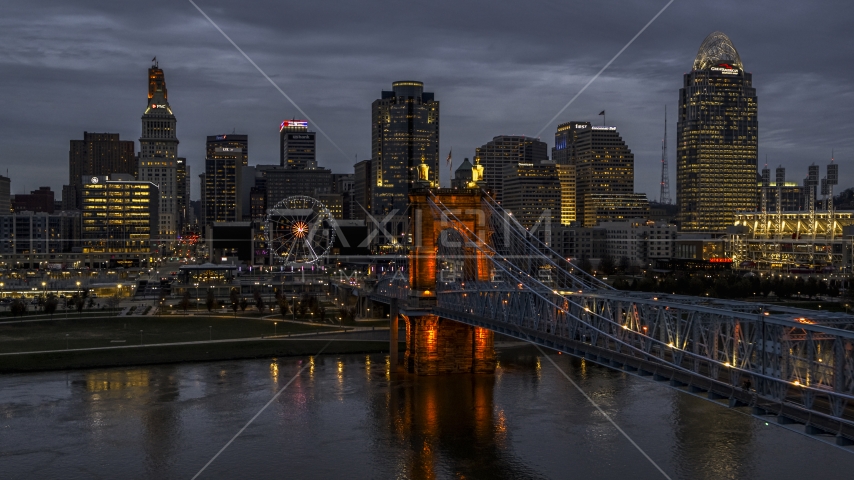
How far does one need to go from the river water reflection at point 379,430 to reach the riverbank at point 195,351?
248 cm

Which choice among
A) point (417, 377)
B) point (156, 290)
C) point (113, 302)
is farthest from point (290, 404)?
point (156, 290)

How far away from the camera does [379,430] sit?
3869 cm

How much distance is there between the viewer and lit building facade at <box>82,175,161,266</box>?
174375mm

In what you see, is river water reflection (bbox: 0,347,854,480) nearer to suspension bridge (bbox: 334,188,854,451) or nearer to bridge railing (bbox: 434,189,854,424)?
suspension bridge (bbox: 334,188,854,451)

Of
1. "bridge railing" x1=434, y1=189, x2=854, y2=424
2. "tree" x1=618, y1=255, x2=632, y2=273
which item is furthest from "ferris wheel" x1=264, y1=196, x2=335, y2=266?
"bridge railing" x1=434, y1=189, x2=854, y2=424

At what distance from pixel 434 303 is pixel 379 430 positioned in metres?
13.5

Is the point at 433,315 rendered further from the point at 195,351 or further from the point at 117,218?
the point at 117,218

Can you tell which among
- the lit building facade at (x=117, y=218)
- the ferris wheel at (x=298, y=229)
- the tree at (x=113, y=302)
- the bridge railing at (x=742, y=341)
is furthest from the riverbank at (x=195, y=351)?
the lit building facade at (x=117, y=218)

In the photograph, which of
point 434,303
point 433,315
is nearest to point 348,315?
point 434,303

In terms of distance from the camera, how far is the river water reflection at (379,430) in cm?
3291

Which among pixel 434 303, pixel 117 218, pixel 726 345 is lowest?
pixel 434 303

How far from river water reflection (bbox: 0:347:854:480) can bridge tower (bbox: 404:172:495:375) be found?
4.85 ft

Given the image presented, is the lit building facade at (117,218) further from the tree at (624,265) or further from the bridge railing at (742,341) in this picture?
the bridge railing at (742,341)

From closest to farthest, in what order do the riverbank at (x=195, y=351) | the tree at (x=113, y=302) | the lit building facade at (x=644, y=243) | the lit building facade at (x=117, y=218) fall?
the riverbank at (x=195, y=351) < the tree at (x=113, y=302) < the lit building facade at (x=644, y=243) < the lit building facade at (x=117, y=218)
